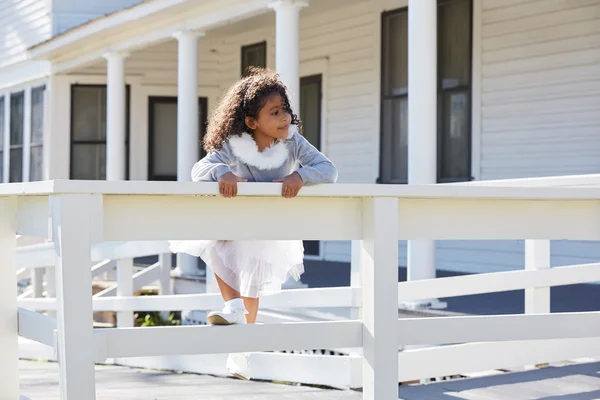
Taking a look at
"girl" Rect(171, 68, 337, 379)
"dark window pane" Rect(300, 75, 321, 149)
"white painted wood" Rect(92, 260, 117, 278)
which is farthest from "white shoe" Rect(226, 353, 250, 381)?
"dark window pane" Rect(300, 75, 321, 149)

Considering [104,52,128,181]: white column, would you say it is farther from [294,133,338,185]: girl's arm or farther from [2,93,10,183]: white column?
[294,133,338,185]: girl's arm

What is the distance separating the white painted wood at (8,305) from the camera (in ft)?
12.2

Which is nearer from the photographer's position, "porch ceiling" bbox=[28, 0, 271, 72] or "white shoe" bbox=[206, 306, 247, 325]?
"white shoe" bbox=[206, 306, 247, 325]

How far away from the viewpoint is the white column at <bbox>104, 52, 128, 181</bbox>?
13.4 m

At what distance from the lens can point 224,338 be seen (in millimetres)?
3197

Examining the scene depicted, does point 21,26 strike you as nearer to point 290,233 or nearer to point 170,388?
point 170,388

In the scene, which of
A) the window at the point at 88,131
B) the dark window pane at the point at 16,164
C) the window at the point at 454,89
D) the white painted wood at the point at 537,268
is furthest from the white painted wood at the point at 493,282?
the dark window pane at the point at 16,164

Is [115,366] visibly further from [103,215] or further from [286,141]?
[103,215]

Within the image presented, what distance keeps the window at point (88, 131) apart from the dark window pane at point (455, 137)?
6.86 metres

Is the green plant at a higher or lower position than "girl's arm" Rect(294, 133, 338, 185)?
lower

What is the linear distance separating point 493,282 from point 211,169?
291 cm

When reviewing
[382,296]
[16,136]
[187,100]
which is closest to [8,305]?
[382,296]

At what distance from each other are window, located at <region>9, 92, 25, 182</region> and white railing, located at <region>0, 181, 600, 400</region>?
14.3 metres

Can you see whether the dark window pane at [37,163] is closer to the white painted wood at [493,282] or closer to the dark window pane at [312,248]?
the dark window pane at [312,248]
